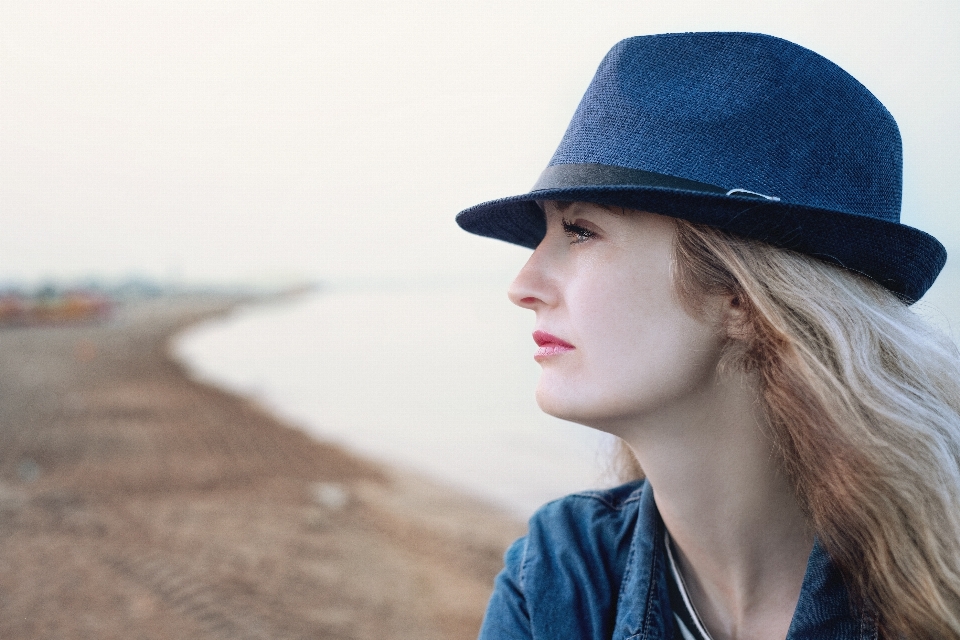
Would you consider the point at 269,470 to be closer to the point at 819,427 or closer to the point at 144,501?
the point at 144,501

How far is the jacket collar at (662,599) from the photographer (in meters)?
1.27

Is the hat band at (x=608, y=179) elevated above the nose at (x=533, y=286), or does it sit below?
above

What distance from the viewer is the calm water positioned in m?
7.96

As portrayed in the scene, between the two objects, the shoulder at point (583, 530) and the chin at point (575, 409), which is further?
the shoulder at point (583, 530)

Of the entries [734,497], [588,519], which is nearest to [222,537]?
[588,519]

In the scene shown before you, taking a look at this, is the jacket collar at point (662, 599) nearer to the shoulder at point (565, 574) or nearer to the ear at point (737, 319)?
the shoulder at point (565, 574)

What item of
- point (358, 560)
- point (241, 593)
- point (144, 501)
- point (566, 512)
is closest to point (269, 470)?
point (144, 501)

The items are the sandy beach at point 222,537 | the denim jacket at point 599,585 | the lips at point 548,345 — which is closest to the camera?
the denim jacket at point 599,585

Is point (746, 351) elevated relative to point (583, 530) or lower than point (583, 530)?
elevated

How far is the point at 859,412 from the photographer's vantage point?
1.21m

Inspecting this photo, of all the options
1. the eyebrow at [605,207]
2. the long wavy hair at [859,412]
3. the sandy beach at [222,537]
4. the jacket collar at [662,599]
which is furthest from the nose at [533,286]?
the sandy beach at [222,537]

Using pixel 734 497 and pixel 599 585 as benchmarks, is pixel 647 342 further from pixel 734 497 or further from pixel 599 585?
pixel 599 585

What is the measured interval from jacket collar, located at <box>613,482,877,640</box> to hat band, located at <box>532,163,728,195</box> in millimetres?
700

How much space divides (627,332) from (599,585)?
0.57m
